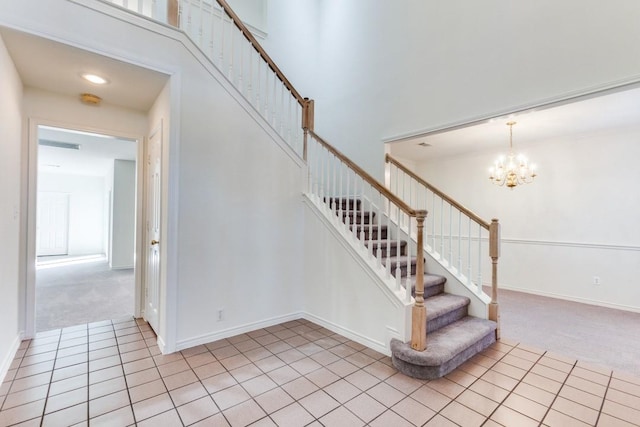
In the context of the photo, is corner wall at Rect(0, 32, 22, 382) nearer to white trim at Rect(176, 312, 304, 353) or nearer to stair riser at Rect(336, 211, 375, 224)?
white trim at Rect(176, 312, 304, 353)

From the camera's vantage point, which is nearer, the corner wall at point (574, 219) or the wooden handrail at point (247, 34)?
the wooden handrail at point (247, 34)

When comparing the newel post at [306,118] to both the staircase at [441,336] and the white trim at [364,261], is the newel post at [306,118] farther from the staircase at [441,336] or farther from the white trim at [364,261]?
the staircase at [441,336]

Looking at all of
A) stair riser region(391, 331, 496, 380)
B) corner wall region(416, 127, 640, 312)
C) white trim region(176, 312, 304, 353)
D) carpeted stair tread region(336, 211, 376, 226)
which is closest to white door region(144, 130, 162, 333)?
white trim region(176, 312, 304, 353)

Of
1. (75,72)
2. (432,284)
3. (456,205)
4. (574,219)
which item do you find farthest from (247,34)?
(574,219)

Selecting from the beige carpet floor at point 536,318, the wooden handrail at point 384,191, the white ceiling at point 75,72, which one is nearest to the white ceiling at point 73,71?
the white ceiling at point 75,72

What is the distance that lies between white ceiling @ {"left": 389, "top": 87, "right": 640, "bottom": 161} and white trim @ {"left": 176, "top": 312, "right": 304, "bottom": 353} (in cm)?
278

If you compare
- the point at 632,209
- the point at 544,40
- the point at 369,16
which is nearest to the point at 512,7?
the point at 544,40

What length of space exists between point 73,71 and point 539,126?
5190 millimetres

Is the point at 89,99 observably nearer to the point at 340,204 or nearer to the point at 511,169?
the point at 340,204

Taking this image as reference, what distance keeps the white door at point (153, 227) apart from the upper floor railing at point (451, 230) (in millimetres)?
2866

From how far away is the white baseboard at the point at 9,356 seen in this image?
7.04 feet

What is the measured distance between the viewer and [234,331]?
118 inches

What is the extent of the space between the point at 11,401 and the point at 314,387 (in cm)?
195

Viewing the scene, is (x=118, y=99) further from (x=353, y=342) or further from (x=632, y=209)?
(x=632, y=209)
